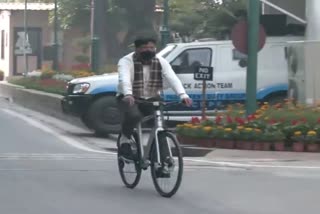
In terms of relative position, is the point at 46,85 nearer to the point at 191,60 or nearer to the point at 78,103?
the point at 78,103

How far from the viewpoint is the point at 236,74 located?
70.6ft

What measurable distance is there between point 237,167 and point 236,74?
7005mm

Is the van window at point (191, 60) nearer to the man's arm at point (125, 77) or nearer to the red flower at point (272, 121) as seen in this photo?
the red flower at point (272, 121)

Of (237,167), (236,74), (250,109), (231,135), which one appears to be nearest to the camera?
(237,167)

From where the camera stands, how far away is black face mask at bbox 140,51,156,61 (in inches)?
461

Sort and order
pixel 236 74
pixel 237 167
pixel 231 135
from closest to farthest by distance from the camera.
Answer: pixel 237 167 → pixel 231 135 → pixel 236 74

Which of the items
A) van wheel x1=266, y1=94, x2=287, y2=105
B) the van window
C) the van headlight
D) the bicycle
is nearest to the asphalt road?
the bicycle

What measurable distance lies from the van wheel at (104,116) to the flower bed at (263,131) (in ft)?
11.4

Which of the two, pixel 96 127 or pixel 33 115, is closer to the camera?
pixel 96 127

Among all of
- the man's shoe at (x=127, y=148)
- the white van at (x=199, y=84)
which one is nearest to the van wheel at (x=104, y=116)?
the white van at (x=199, y=84)

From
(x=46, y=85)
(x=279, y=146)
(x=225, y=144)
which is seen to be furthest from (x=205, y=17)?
(x=279, y=146)

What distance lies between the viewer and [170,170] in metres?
11.2

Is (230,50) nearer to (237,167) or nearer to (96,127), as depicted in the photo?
(96,127)

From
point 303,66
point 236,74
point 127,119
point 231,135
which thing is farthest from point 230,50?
point 127,119
